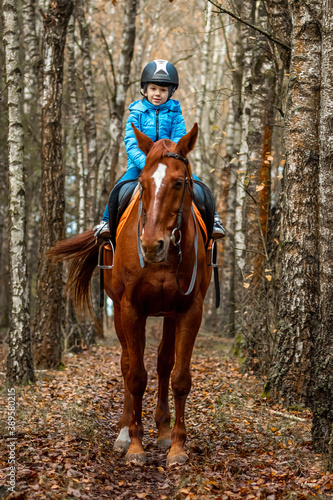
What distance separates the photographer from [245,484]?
4.59 metres

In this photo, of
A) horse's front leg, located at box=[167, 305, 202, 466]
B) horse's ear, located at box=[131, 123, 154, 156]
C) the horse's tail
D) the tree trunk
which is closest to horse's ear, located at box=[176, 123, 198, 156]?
horse's ear, located at box=[131, 123, 154, 156]

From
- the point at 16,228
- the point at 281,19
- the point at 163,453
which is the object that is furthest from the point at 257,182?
the point at 163,453

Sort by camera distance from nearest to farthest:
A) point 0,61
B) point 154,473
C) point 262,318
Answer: point 154,473 → point 262,318 → point 0,61

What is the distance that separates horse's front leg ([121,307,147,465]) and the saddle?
1306 mm

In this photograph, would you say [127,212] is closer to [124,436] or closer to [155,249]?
[155,249]

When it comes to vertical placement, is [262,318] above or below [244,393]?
above

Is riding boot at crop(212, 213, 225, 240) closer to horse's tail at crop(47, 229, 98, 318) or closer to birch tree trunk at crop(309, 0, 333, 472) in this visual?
birch tree trunk at crop(309, 0, 333, 472)

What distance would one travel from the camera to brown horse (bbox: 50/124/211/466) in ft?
15.6

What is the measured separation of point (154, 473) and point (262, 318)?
4455mm

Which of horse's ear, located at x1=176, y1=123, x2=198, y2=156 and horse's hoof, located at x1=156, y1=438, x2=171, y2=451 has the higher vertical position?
horse's ear, located at x1=176, y1=123, x2=198, y2=156

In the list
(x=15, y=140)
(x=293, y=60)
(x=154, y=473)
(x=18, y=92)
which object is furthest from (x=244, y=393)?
(x=18, y=92)

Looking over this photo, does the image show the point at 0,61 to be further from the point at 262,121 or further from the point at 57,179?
the point at 262,121

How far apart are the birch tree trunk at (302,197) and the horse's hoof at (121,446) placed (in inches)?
86.7

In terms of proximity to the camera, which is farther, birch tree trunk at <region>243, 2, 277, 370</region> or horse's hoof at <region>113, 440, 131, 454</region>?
birch tree trunk at <region>243, 2, 277, 370</region>
